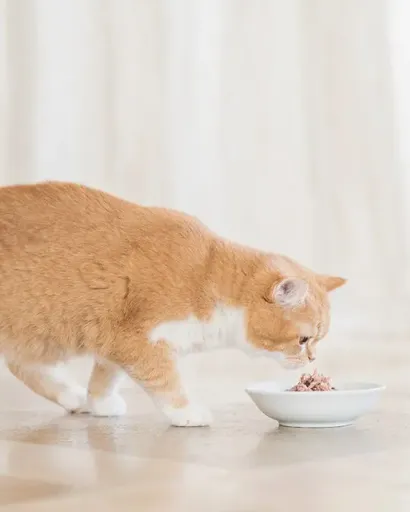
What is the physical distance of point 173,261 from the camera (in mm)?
1818

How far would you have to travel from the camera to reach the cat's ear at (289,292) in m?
1.76

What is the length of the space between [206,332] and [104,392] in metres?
0.34

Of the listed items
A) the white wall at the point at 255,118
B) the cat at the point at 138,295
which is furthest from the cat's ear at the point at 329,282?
the white wall at the point at 255,118

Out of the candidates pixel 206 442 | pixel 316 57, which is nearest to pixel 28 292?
pixel 206 442

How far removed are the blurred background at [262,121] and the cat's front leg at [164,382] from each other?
4.26ft

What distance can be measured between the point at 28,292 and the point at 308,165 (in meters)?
1.60

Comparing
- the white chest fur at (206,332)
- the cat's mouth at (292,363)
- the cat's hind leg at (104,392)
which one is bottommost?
the cat's hind leg at (104,392)

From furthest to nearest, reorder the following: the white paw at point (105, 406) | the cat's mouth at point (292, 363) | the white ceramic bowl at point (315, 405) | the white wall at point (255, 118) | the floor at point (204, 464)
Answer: the white wall at point (255, 118), the white paw at point (105, 406), the cat's mouth at point (292, 363), the white ceramic bowl at point (315, 405), the floor at point (204, 464)

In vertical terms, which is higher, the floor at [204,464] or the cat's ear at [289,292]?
the cat's ear at [289,292]

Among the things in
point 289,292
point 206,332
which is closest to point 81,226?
point 206,332

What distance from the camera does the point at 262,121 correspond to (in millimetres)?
3166

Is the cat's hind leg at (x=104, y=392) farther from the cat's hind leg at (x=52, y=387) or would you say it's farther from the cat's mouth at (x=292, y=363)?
the cat's mouth at (x=292, y=363)

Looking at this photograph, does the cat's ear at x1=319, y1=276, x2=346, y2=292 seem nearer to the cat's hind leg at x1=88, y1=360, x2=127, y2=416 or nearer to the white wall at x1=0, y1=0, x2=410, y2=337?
the cat's hind leg at x1=88, y1=360, x2=127, y2=416

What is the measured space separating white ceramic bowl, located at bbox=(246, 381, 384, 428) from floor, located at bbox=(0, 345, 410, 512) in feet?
0.09
